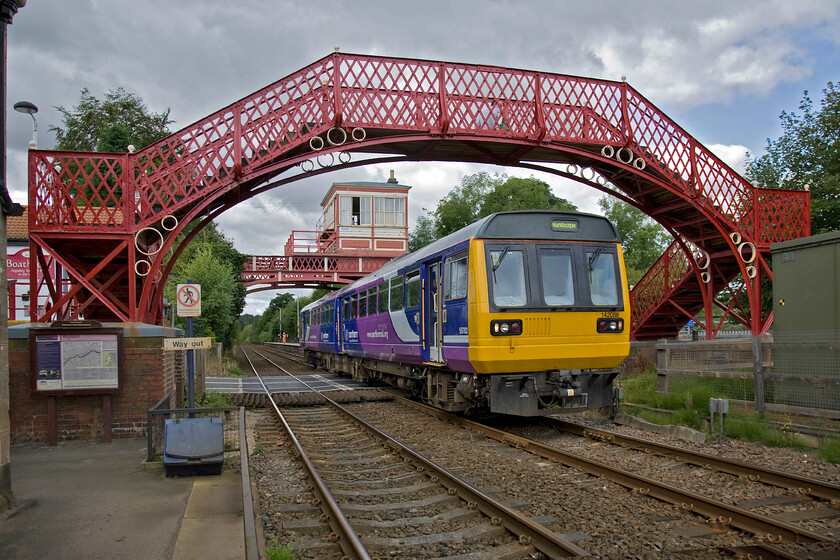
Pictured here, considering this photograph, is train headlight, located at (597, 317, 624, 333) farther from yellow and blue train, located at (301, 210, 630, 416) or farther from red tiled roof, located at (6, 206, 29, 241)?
red tiled roof, located at (6, 206, 29, 241)

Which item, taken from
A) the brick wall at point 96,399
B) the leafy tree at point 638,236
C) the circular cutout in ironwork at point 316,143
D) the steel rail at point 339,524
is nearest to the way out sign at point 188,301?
the brick wall at point 96,399

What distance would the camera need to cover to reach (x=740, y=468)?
686 cm

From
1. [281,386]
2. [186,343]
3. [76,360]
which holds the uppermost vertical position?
[186,343]

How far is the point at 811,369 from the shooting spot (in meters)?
9.24

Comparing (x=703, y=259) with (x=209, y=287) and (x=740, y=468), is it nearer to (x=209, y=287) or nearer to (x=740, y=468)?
(x=740, y=468)

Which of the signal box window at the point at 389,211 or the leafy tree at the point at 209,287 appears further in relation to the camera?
the signal box window at the point at 389,211

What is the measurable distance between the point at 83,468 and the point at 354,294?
1139cm

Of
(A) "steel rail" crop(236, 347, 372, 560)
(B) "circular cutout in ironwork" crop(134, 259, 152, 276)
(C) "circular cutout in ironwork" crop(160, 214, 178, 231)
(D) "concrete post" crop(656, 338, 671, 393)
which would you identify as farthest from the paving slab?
(D) "concrete post" crop(656, 338, 671, 393)

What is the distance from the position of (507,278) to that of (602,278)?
5.10 ft

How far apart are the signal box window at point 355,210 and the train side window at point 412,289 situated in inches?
1014

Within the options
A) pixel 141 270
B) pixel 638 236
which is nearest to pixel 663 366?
pixel 141 270

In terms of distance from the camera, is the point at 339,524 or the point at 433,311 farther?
the point at 433,311

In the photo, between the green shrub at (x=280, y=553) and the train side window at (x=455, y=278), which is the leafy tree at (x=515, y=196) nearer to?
the train side window at (x=455, y=278)

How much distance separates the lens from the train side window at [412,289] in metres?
11.9
